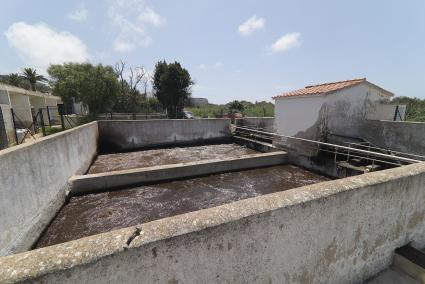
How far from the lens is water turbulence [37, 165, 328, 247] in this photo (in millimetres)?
5004

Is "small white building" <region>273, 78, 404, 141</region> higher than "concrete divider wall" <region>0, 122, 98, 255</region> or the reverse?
higher

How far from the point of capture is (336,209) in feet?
6.91

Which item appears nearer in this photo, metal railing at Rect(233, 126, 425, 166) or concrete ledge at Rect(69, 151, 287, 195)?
metal railing at Rect(233, 126, 425, 166)

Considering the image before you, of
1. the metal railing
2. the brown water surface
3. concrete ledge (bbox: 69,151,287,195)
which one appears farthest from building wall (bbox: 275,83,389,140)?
the brown water surface

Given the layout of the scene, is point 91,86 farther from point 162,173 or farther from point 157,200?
point 157,200

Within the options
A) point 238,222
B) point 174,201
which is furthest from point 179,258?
point 174,201

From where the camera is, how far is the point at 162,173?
291 inches

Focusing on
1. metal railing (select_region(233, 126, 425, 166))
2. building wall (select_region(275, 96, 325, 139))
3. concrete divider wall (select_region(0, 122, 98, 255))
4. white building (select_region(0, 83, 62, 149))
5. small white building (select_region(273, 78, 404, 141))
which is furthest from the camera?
white building (select_region(0, 83, 62, 149))

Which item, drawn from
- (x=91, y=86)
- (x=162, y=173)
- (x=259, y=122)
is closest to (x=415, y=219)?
(x=162, y=173)

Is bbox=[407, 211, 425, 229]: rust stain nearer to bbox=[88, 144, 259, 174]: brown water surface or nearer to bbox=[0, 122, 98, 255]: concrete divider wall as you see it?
bbox=[0, 122, 98, 255]: concrete divider wall

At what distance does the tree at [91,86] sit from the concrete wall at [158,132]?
28.3 ft

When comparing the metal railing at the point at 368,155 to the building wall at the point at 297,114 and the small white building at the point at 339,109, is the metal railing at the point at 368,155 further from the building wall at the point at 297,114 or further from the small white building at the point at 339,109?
the building wall at the point at 297,114

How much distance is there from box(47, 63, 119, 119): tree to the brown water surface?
34.8 ft

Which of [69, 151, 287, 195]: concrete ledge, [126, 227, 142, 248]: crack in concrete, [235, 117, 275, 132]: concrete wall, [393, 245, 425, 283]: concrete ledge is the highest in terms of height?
[126, 227, 142, 248]: crack in concrete
